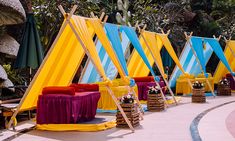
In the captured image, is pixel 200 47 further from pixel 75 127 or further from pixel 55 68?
pixel 75 127

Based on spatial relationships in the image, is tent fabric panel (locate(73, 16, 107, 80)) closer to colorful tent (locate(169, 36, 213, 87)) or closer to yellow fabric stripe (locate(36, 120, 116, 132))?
yellow fabric stripe (locate(36, 120, 116, 132))

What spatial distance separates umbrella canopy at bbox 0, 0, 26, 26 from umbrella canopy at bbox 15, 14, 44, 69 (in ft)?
2.78

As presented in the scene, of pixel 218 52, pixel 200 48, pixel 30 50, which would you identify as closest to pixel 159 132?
pixel 30 50

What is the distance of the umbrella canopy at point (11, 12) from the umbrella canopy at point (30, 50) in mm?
849

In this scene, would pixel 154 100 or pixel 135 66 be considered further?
pixel 135 66

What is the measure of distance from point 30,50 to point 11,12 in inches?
60.9

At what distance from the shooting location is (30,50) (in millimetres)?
7766

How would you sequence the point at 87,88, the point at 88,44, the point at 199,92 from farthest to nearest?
the point at 199,92 → the point at 87,88 → the point at 88,44

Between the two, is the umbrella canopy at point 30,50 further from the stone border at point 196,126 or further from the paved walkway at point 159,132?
the stone border at point 196,126

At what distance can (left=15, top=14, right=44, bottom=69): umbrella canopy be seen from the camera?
7691 mm

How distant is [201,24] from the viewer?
18969 millimetres

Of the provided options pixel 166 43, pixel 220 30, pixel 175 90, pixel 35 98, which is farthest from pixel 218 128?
pixel 220 30

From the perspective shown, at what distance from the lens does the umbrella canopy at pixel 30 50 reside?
25.2 feet

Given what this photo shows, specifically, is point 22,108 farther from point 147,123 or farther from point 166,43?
point 166,43
